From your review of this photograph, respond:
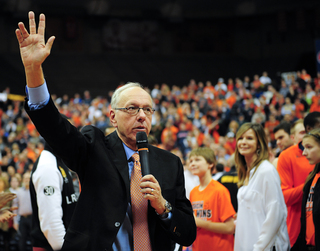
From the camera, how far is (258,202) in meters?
3.31

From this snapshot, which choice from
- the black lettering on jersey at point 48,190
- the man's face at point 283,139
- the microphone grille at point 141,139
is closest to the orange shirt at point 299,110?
the man's face at point 283,139

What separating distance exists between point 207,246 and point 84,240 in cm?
204

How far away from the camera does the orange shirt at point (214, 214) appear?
3670 millimetres

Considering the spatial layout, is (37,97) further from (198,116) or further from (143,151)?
(198,116)

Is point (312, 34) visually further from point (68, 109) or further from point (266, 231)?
point (266, 231)

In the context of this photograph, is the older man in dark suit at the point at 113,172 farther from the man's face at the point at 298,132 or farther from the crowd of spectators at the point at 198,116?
the crowd of spectators at the point at 198,116

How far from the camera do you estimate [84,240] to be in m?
1.88

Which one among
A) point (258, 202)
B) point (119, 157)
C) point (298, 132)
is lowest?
point (258, 202)

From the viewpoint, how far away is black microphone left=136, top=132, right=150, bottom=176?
1910 millimetres

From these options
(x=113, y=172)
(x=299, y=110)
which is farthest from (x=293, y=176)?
(x=299, y=110)

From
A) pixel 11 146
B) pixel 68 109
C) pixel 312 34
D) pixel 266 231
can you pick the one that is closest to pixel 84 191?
pixel 266 231

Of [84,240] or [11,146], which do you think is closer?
[84,240]

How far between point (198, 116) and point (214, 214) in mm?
10876

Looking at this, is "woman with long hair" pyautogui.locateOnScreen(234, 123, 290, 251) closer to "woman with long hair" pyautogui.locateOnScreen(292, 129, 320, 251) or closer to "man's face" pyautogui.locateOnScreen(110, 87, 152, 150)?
"woman with long hair" pyautogui.locateOnScreen(292, 129, 320, 251)
